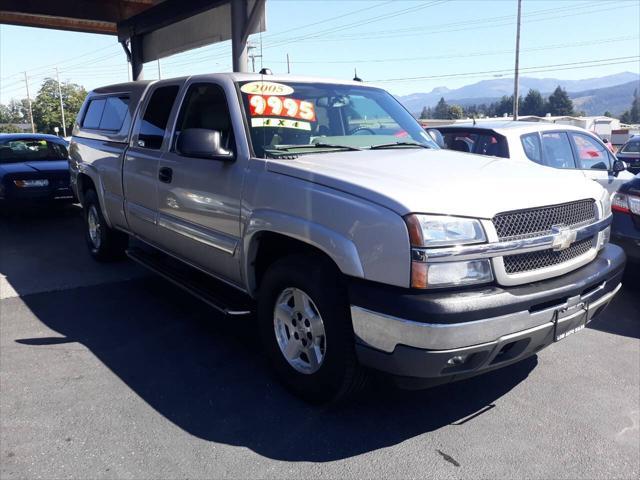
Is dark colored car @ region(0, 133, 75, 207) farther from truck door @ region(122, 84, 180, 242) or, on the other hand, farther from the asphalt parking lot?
the asphalt parking lot

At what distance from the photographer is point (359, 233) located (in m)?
2.86

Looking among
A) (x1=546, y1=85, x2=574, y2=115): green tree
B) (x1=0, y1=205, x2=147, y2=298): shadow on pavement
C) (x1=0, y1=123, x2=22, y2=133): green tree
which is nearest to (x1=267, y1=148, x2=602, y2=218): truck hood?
(x1=0, y1=205, x2=147, y2=298): shadow on pavement

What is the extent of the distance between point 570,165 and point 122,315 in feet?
19.1

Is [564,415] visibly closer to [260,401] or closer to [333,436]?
[333,436]

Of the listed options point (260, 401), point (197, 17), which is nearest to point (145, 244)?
point (260, 401)

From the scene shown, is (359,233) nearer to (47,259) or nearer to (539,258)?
(539,258)

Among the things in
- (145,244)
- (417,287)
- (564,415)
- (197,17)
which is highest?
(197,17)

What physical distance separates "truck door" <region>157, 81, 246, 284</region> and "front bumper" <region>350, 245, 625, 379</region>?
1.37 metres

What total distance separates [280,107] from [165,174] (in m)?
1.24

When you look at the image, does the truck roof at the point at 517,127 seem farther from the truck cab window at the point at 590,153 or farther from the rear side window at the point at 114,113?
the rear side window at the point at 114,113

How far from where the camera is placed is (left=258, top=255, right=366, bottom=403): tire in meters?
3.07

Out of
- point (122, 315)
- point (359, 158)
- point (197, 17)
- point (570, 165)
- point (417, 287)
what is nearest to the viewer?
point (417, 287)

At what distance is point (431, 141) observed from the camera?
4.61m

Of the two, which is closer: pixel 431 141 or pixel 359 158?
pixel 359 158
